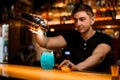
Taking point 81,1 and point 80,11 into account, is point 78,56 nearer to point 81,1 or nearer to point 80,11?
point 80,11

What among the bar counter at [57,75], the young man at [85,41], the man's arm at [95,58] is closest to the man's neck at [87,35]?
the young man at [85,41]

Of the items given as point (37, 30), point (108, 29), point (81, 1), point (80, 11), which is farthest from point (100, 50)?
point (81, 1)

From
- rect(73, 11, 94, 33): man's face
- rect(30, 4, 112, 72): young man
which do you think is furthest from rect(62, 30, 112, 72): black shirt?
rect(73, 11, 94, 33): man's face

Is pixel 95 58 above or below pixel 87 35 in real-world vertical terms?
below

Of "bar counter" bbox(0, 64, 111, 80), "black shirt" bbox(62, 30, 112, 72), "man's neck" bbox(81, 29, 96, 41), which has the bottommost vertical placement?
"bar counter" bbox(0, 64, 111, 80)

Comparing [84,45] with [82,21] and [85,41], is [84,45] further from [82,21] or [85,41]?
[82,21]

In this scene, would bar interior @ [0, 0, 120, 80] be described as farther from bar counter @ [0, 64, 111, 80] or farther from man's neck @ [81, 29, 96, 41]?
bar counter @ [0, 64, 111, 80]

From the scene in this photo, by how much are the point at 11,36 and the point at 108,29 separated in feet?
8.02

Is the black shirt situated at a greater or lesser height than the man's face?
lesser

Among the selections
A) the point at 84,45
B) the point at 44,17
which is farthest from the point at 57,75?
the point at 44,17

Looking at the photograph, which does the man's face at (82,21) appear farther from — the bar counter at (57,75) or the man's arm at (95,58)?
the bar counter at (57,75)

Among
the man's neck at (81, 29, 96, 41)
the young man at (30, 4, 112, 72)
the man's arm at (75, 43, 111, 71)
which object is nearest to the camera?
the man's arm at (75, 43, 111, 71)

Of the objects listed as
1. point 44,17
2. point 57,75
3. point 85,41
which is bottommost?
point 57,75

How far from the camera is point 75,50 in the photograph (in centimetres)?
258
